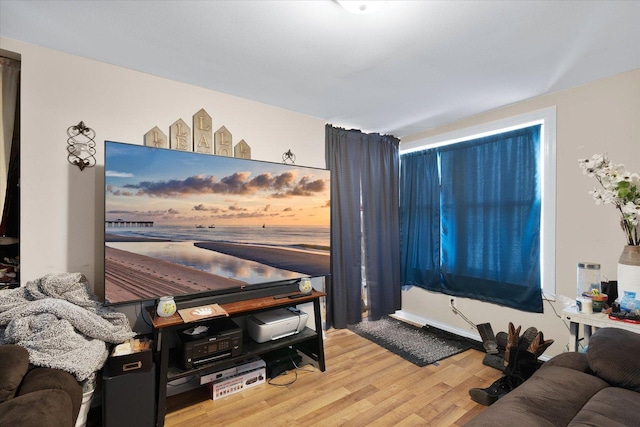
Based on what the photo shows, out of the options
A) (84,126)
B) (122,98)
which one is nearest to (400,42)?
(122,98)

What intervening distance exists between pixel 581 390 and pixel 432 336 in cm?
183

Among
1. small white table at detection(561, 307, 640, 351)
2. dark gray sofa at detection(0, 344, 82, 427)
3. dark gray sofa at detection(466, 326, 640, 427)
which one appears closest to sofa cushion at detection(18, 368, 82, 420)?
dark gray sofa at detection(0, 344, 82, 427)

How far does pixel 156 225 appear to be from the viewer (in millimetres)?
1945

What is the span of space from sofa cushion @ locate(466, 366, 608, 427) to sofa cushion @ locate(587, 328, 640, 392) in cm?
6

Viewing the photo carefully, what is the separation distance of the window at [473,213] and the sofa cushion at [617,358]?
3.66 ft

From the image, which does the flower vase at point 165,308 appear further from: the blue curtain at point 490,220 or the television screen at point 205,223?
the blue curtain at point 490,220

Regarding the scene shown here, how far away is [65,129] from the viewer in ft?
6.20

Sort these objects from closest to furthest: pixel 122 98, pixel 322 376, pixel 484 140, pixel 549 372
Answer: pixel 549 372 → pixel 122 98 → pixel 322 376 → pixel 484 140

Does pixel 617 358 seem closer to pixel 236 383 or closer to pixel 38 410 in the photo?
pixel 236 383

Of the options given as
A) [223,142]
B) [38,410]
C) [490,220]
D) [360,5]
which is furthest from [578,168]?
[38,410]

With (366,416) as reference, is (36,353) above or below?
above

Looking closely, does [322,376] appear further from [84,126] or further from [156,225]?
[84,126]

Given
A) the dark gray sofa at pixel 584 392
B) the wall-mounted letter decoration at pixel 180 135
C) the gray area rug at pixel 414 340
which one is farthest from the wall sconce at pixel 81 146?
the gray area rug at pixel 414 340

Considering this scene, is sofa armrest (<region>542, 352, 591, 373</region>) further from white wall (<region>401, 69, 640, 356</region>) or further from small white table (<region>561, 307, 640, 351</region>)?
white wall (<region>401, 69, 640, 356</region>)
